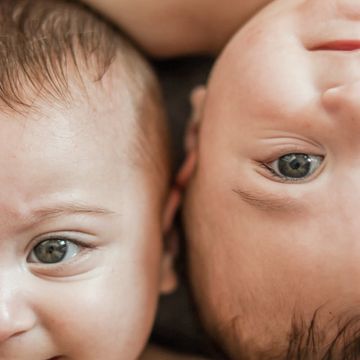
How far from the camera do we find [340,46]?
93 centimetres

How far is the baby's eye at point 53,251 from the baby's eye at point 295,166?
12.8 inches

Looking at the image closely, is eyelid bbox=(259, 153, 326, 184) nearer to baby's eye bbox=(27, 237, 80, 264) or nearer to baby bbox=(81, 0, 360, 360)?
baby bbox=(81, 0, 360, 360)

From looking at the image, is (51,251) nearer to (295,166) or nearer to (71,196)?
(71,196)

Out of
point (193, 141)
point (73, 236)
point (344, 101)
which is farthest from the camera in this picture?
point (193, 141)

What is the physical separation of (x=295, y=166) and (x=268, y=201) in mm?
63

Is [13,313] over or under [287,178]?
under

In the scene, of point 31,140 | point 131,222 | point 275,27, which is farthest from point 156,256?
point 275,27

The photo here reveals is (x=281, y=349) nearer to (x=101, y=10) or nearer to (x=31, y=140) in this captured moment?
(x=31, y=140)

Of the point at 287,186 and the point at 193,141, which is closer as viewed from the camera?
the point at 287,186

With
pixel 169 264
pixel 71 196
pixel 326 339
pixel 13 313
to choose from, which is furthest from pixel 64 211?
pixel 326 339

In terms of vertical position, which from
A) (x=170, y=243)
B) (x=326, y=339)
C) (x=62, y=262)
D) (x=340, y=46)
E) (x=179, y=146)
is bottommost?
(x=326, y=339)

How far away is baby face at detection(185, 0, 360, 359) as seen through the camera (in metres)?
0.87

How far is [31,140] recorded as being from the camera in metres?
0.92

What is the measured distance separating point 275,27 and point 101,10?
357 millimetres
